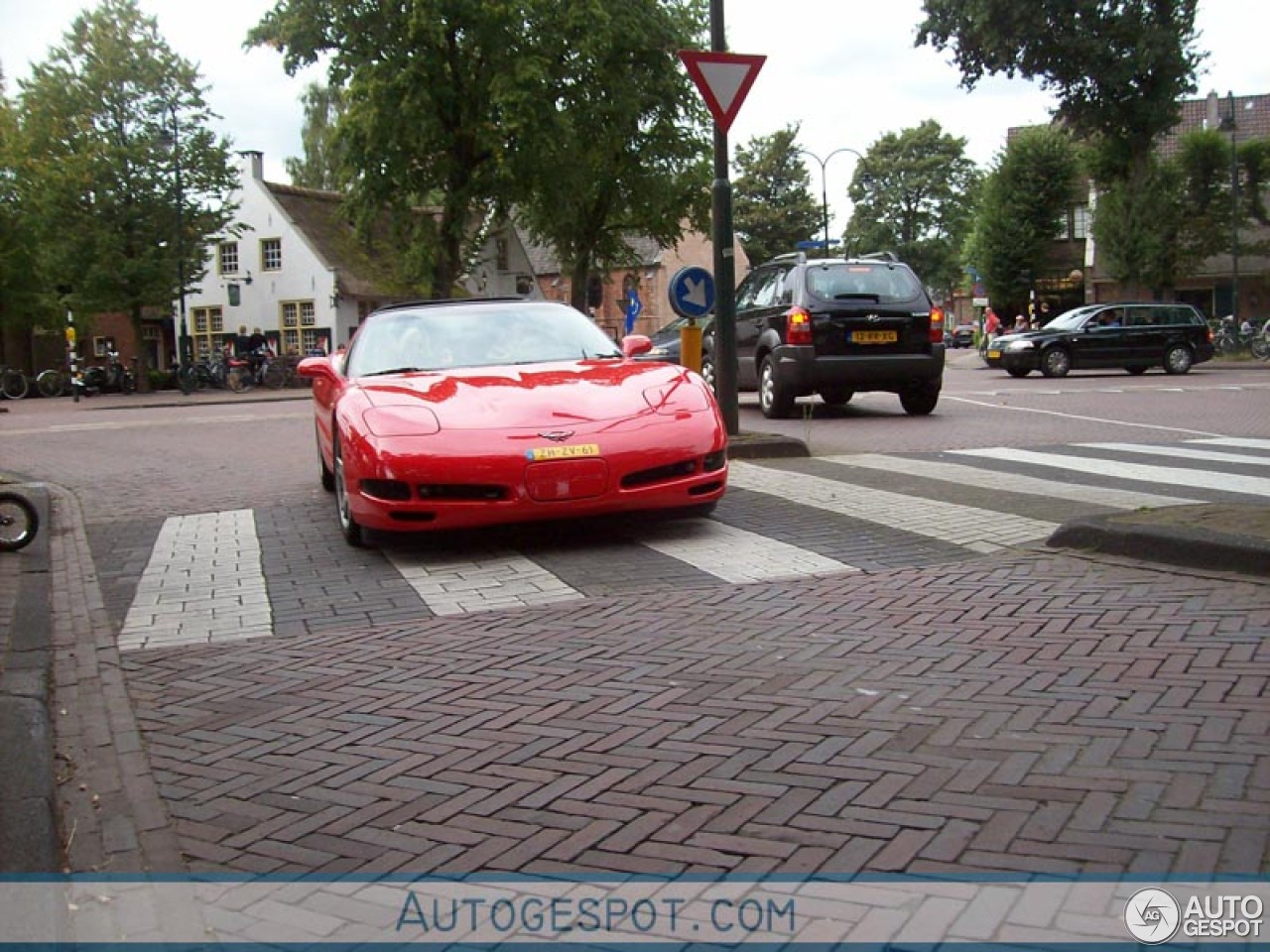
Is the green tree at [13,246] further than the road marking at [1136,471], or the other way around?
the green tree at [13,246]

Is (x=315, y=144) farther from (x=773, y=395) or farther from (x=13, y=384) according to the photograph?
(x=773, y=395)

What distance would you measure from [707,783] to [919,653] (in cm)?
138

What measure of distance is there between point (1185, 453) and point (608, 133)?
3242 cm

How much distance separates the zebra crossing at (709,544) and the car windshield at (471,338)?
44.5 inches

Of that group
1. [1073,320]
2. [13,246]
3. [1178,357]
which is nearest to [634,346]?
[1073,320]

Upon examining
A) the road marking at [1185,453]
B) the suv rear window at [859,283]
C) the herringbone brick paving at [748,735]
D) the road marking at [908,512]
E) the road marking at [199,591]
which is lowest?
the herringbone brick paving at [748,735]

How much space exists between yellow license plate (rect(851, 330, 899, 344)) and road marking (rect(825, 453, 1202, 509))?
3.48m

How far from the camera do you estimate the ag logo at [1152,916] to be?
222 centimetres

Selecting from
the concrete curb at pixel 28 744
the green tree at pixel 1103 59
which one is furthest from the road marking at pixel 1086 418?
the green tree at pixel 1103 59

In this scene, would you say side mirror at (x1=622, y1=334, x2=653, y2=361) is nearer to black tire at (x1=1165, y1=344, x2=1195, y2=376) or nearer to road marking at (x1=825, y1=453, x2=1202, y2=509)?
road marking at (x1=825, y1=453, x2=1202, y2=509)

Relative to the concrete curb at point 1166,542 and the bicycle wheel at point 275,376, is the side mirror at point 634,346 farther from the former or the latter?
the bicycle wheel at point 275,376

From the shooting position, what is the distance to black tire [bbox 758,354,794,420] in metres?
13.9

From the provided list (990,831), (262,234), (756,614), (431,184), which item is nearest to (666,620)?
(756,614)

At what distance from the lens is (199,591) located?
19.0 feet
